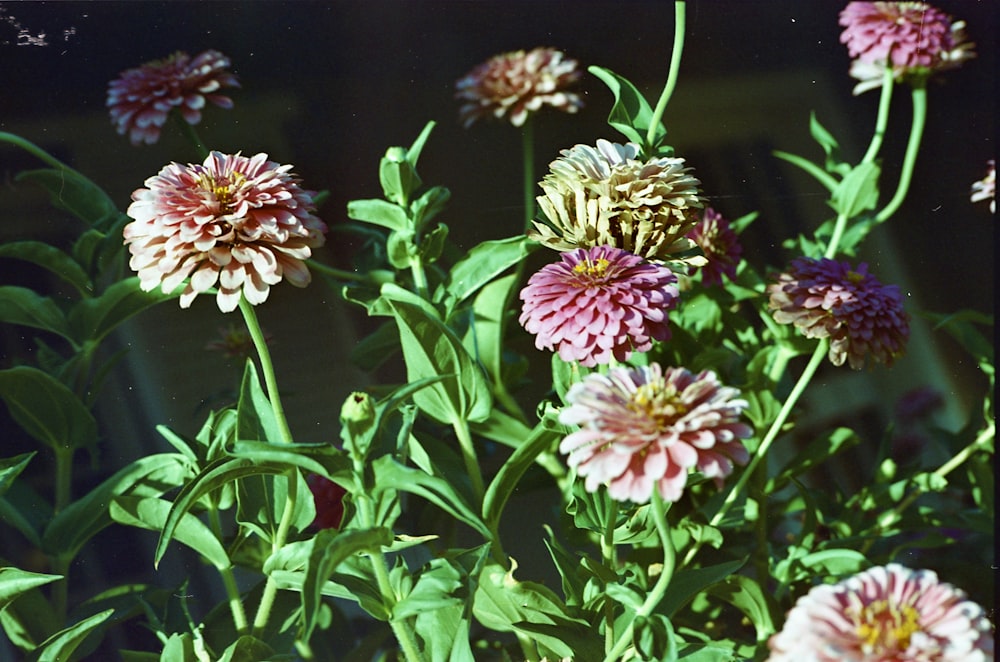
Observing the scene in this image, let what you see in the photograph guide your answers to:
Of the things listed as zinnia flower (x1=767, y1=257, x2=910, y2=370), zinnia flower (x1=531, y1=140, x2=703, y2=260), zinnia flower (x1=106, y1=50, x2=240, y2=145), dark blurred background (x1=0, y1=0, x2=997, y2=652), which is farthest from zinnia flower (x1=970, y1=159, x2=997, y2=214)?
zinnia flower (x1=106, y1=50, x2=240, y2=145)

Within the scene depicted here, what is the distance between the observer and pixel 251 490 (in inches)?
17.8

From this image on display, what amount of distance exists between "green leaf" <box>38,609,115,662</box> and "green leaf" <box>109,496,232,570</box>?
0.16 feet

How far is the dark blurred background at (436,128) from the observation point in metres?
0.55

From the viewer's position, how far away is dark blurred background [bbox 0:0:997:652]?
1.81ft

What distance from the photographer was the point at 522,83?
576 millimetres

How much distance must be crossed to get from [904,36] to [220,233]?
0.44 metres

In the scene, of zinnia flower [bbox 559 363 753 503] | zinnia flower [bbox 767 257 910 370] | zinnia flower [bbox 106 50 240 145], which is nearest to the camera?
zinnia flower [bbox 559 363 753 503]

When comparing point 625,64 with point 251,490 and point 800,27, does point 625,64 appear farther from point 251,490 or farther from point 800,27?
point 251,490

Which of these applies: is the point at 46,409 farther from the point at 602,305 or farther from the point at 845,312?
the point at 845,312

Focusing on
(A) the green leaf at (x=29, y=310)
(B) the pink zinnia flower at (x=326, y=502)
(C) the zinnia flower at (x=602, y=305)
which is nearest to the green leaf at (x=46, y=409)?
(A) the green leaf at (x=29, y=310)

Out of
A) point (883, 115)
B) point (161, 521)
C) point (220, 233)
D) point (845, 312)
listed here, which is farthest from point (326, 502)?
point (883, 115)

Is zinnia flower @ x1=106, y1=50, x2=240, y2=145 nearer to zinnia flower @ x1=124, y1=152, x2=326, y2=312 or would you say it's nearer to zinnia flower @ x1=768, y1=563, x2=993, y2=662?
zinnia flower @ x1=124, y1=152, x2=326, y2=312

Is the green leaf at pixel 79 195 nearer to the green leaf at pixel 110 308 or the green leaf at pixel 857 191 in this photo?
the green leaf at pixel 110 308

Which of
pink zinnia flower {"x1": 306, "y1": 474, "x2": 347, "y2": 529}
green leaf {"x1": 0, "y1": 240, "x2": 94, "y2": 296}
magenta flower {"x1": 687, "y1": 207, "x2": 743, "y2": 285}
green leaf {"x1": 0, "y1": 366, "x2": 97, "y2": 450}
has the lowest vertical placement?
pink zinnia flower {"x1": 306, "y1": 474, "x2": 347, "y2": 529}
